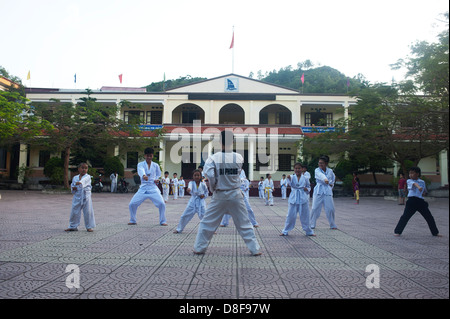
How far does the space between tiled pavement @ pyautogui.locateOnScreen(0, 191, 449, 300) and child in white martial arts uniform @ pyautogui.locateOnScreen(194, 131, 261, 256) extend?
0.23 m

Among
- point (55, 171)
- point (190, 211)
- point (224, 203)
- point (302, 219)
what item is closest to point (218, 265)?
point (224, 203)

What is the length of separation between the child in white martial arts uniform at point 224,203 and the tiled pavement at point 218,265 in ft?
0.75

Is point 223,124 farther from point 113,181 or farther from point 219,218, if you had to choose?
point 219,218

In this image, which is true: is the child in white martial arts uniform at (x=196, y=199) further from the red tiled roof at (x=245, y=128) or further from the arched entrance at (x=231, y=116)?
the arched entrance at (x=231, y=116)

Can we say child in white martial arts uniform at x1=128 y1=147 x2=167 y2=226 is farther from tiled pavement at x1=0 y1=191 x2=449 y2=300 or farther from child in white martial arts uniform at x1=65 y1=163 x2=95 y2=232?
tiled pavement at x1=0 y1=191 x2=449 y2=300

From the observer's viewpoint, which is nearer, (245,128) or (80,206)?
(80,206)

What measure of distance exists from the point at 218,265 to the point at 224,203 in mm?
939

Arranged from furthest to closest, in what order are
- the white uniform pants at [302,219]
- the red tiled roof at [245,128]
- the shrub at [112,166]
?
the red tiled roof at [245,128]
the shrub at [112,166]
the white uniform pants at [302,219]

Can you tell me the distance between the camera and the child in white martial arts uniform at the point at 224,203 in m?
4.74

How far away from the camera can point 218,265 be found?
4.13 m

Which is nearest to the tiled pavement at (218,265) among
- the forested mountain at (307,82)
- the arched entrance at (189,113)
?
the arched entrance at (189,113)

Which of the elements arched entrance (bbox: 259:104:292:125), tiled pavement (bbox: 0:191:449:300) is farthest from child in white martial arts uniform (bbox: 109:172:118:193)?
tiled pavement (bbox: 0:191:449:300)

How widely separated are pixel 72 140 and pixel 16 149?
1253 centimetres
